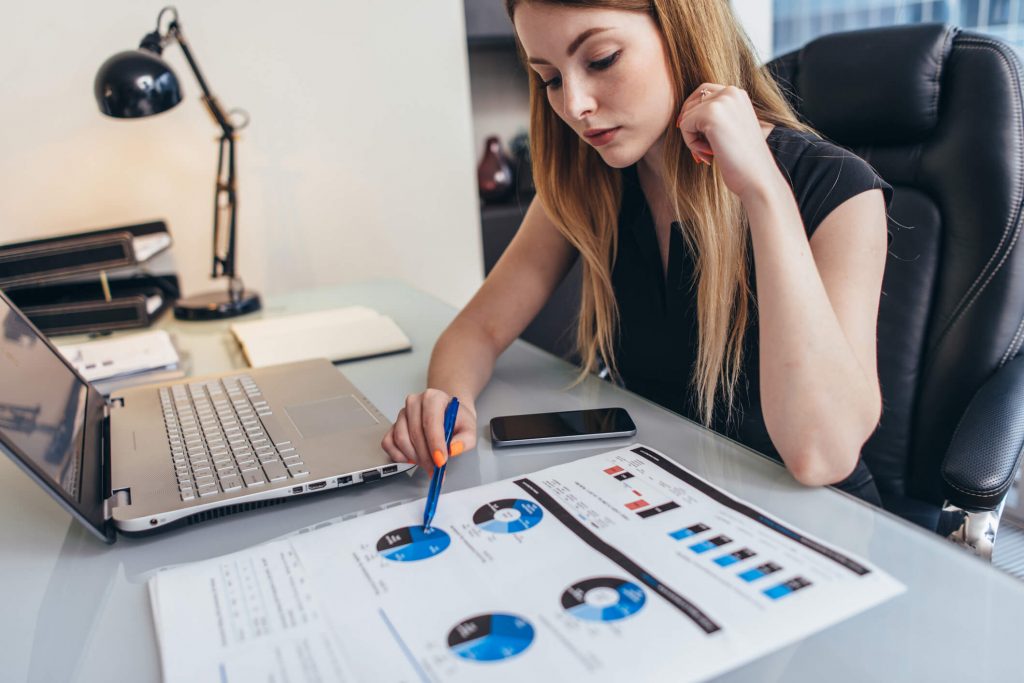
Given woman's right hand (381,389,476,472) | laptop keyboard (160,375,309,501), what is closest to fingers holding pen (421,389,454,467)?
woman's right hand (381,389,476,472)

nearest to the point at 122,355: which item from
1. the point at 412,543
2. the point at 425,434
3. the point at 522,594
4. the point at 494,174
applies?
the point at 425,434

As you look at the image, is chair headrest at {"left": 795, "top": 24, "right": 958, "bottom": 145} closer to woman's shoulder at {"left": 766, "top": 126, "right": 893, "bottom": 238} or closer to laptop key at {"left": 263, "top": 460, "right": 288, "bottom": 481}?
woman's shoulder at {"left": 766, "top": 126, "right": 893, "bottom": 238}

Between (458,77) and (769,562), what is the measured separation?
161 centimetres

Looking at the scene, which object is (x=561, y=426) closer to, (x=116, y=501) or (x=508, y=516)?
(x=508, y=516)

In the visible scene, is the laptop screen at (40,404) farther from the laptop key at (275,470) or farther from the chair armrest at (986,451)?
the chair armrest at (986,451)

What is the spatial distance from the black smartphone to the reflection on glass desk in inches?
0.4

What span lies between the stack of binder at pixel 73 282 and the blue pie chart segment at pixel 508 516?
3.32ft

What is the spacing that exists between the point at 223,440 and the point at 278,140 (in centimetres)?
113

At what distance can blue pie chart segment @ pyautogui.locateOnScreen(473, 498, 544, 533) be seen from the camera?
0.57 m

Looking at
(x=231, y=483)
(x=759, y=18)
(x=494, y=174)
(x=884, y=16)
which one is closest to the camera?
(x=231, y=483)

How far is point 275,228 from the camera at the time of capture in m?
1.80

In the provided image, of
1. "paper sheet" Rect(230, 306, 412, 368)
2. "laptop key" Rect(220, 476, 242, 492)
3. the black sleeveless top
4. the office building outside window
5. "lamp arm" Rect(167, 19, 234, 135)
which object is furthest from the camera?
the office building outside window

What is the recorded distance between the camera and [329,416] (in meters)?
0.83

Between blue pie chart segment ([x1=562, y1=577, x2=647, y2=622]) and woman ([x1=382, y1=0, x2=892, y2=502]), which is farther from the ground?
woman ([x1=382, y1=0, x2=892, y2=502])
